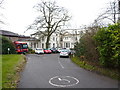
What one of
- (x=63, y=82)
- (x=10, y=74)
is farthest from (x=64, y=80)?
(x=10, y=74)

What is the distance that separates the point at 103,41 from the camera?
8.76 metres

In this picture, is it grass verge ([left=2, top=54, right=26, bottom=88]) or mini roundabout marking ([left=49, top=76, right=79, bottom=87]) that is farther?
mini roundabout marking ([left=49, top=76, right=79, bottom=87])

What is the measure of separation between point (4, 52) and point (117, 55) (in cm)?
2204

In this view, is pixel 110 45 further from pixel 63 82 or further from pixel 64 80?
pixel 63 82

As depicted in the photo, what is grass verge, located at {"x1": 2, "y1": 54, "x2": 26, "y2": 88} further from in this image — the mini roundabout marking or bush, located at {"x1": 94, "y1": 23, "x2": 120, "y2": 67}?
bush, located at {"x1": 94, "y1": 23, "x2": 120, "y2": 67}

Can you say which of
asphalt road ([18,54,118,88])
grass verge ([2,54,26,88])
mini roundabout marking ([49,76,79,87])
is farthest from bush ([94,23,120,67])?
grass verge ([2,54,26,88])

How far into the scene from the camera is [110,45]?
7922 millimetres

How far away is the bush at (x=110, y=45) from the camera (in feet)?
23.2

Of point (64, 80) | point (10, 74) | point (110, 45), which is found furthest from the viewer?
point (10, 74)

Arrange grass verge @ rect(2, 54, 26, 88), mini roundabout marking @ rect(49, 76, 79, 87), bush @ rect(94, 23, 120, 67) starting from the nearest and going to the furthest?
grass verge @ rect(2, 54, 26, 88)
mini roundabout marking @ rect(49, 76, 79, 87)
bush @ rect(94, 23, 120, 67)

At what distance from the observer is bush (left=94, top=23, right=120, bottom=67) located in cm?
706

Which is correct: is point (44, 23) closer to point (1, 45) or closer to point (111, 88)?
point (1, 45)

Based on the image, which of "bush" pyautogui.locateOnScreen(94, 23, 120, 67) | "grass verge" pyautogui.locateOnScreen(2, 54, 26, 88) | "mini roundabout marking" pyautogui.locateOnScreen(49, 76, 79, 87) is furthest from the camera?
"bush" pyautogui.locateOnScreen(94, 23, 120, 67)

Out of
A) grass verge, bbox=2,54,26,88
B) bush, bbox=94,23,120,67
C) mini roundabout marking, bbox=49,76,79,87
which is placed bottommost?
mini roundabout marking, bbox=49,76,79,87
